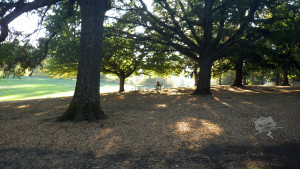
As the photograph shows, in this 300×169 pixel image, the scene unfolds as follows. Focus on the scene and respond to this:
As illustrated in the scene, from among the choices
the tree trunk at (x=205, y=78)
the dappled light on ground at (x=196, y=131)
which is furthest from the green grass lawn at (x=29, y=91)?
the dappled light on ground at (x=196, y=131)

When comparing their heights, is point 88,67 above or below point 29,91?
above

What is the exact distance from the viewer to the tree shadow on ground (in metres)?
4.30

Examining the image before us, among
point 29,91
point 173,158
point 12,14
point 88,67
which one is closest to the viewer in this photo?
point 173,158

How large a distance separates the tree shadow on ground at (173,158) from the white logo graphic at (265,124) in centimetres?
112

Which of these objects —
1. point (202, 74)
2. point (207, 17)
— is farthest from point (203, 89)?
point (207, 17)

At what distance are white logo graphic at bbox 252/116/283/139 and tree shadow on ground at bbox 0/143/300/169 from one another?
1.12 meters

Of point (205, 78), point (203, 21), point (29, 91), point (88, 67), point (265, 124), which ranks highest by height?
point (203, 21)

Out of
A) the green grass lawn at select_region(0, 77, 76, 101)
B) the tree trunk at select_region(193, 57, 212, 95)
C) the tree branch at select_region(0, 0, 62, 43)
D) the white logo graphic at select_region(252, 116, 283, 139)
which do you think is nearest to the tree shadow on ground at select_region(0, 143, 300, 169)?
the white logo graphic at select_region(252, 116, 283, 139)

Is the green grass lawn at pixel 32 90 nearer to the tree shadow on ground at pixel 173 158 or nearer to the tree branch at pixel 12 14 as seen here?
the tree branch at pixel 12 14

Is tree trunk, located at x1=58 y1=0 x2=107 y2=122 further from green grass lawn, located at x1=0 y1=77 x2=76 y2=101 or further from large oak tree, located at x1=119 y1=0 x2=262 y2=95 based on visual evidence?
green grass lawn, located at x1=0 y1=77 x2=76 y2=101

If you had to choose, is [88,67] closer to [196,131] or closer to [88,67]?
[88,67]

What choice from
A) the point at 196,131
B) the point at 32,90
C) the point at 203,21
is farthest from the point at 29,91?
the point at 196,131

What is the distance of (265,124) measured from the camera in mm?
7016

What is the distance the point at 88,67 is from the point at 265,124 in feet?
22.1
